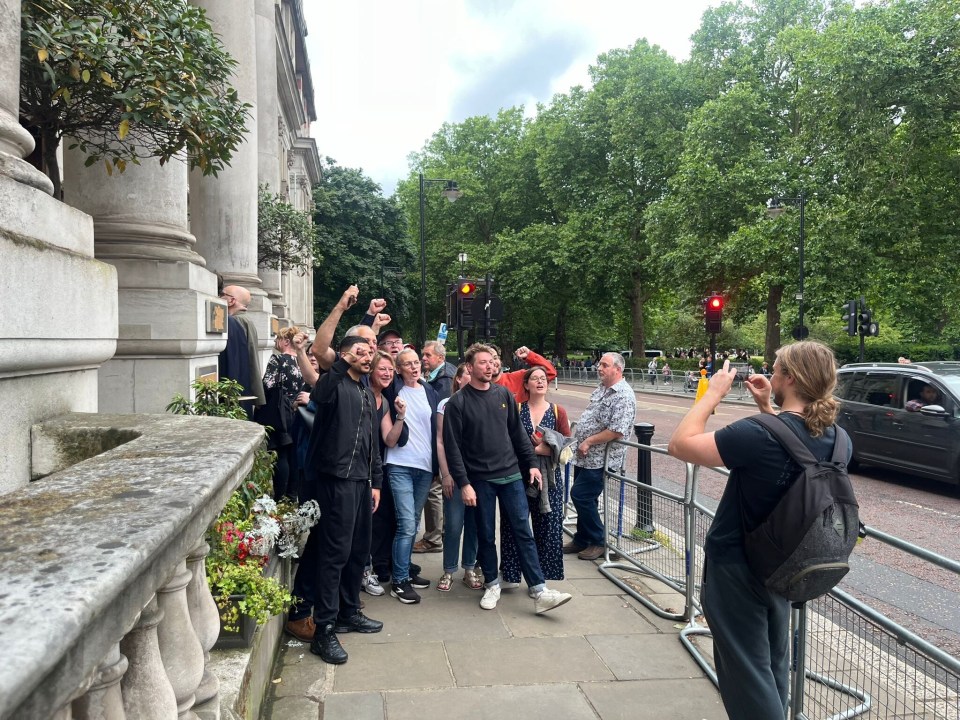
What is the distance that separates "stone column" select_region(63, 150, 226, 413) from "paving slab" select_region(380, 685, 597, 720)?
2.76m

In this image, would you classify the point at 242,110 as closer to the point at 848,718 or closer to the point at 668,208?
the point at 848,718

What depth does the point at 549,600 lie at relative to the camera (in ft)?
16.7

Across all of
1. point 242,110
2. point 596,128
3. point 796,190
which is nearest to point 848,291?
point 796,190

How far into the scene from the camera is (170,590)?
1.82 meters

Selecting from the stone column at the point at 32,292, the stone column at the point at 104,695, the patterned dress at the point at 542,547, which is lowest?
the patterned dress at the point at 542,547

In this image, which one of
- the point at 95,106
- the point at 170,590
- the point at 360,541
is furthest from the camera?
the point at 360,541

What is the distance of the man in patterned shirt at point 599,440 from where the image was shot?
6.61m

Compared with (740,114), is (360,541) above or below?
below

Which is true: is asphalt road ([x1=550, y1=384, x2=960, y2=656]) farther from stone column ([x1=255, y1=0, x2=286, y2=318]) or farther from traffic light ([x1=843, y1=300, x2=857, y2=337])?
traffic light ([x1=843, y1=300, x2=857, y2=337])

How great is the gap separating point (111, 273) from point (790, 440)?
9.51 feet

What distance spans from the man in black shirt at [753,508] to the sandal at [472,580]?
2835 millimetres

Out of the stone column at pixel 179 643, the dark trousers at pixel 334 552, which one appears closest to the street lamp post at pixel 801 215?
the dark trousers at pixel 334 552

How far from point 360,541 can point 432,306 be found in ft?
146

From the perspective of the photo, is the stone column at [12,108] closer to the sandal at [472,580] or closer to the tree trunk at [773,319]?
the sandal at [472,580]
